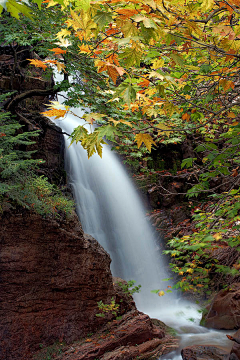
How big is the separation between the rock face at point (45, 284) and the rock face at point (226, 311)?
2.60 metres

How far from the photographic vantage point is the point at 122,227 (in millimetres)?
9984

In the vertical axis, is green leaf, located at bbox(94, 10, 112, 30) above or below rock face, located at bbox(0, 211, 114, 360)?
above

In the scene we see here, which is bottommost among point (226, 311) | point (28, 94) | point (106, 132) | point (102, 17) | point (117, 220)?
point (117, 220)

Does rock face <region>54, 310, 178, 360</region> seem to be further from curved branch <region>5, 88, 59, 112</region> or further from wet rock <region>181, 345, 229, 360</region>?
curved branch <region>5, 88, 59, 112</region>

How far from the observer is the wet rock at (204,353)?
393cm

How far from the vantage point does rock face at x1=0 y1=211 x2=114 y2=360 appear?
14.5 feet

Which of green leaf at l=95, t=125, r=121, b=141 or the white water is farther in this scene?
the white water

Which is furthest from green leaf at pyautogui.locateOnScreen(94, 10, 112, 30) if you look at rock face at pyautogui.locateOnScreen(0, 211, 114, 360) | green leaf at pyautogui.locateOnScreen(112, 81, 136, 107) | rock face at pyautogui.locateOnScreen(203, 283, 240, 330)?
rock face at pyautogui.locateOnScreen(203, 283, 240, 330)

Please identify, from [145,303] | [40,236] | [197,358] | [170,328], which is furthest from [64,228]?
[145,303]

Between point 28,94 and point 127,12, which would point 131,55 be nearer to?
point 127,12

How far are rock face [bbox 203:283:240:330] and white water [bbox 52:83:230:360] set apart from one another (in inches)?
40.6

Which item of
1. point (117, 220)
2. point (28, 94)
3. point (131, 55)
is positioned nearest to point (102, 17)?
point (131, 55)

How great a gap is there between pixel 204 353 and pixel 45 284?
3.12m

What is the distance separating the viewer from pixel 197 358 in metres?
3.92
